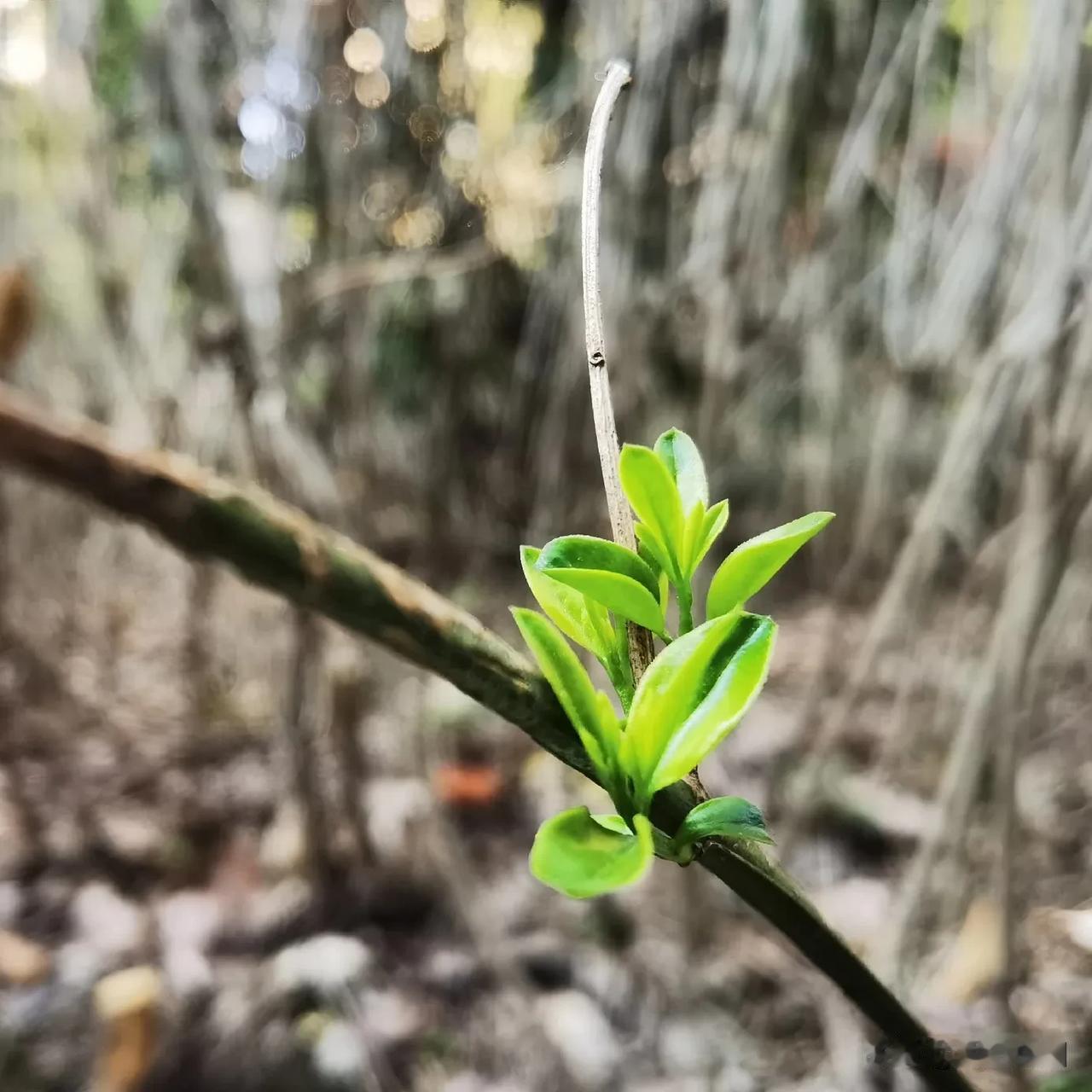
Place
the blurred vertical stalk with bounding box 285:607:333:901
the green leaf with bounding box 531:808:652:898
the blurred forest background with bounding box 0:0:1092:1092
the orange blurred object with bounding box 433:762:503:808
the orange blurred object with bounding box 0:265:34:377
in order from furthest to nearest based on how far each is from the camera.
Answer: the orange blurred object with bounding box 433:762:503:808
the blurred vertical stalk with bounding box 285:607:333:901
the blurred forest background with bounding box 0:0:1092:1092
the orange blurred object with bounding box 0:265:34:377
the green leaf with bounding box 531:808:652:898

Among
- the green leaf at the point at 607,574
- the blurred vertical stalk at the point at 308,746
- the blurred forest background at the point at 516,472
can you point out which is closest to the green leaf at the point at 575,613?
the green leaf at the point at 607,574

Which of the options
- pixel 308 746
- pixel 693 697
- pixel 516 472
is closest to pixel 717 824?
pixel 693 697

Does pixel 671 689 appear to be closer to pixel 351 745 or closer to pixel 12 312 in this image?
pixel 12 312

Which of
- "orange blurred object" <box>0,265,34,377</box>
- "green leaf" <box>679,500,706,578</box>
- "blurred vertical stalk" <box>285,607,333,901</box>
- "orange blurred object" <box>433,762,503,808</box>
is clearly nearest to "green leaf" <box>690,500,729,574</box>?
"green leaf" <box>679,500,706,578</box>

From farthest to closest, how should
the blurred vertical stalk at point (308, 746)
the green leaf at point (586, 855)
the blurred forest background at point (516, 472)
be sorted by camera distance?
the blurred vertical stalk at point (308, 746)
the blurred forest background at point (516, 472)
the green leaf at point (586, 855)

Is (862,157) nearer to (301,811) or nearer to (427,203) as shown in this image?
(427,203)

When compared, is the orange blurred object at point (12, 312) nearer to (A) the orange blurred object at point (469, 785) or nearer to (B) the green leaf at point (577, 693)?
(B) the green leaf at point (577, 693)

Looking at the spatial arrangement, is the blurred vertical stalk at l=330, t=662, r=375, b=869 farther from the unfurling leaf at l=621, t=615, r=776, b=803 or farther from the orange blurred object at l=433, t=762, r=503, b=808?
the unfurling leaf at l=621, t=615, r=776, b=803
